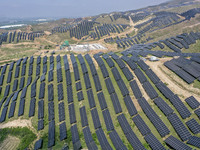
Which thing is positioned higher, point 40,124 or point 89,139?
point 40,124

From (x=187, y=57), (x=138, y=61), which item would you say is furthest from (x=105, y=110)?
(x=187, y=57)

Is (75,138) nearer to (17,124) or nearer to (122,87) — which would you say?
(17,124)

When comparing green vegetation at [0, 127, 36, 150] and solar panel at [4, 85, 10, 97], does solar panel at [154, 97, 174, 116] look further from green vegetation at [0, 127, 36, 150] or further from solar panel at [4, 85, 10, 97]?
solar panel at [4, 85, 10, 97]

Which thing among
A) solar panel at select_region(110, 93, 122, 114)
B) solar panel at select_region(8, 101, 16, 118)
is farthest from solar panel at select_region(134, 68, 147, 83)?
solar panel at select_region(8, 101, 16, 118)

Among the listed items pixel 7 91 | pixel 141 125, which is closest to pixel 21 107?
pixel 7 91

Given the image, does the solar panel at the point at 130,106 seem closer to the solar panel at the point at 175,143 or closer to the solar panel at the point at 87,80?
the solar panel at the point at 175,143

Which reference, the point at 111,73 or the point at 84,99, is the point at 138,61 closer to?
the point at 111,73

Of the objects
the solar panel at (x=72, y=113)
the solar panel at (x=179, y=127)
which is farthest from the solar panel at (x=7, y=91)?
the solar panel at (x=179, y=127)
